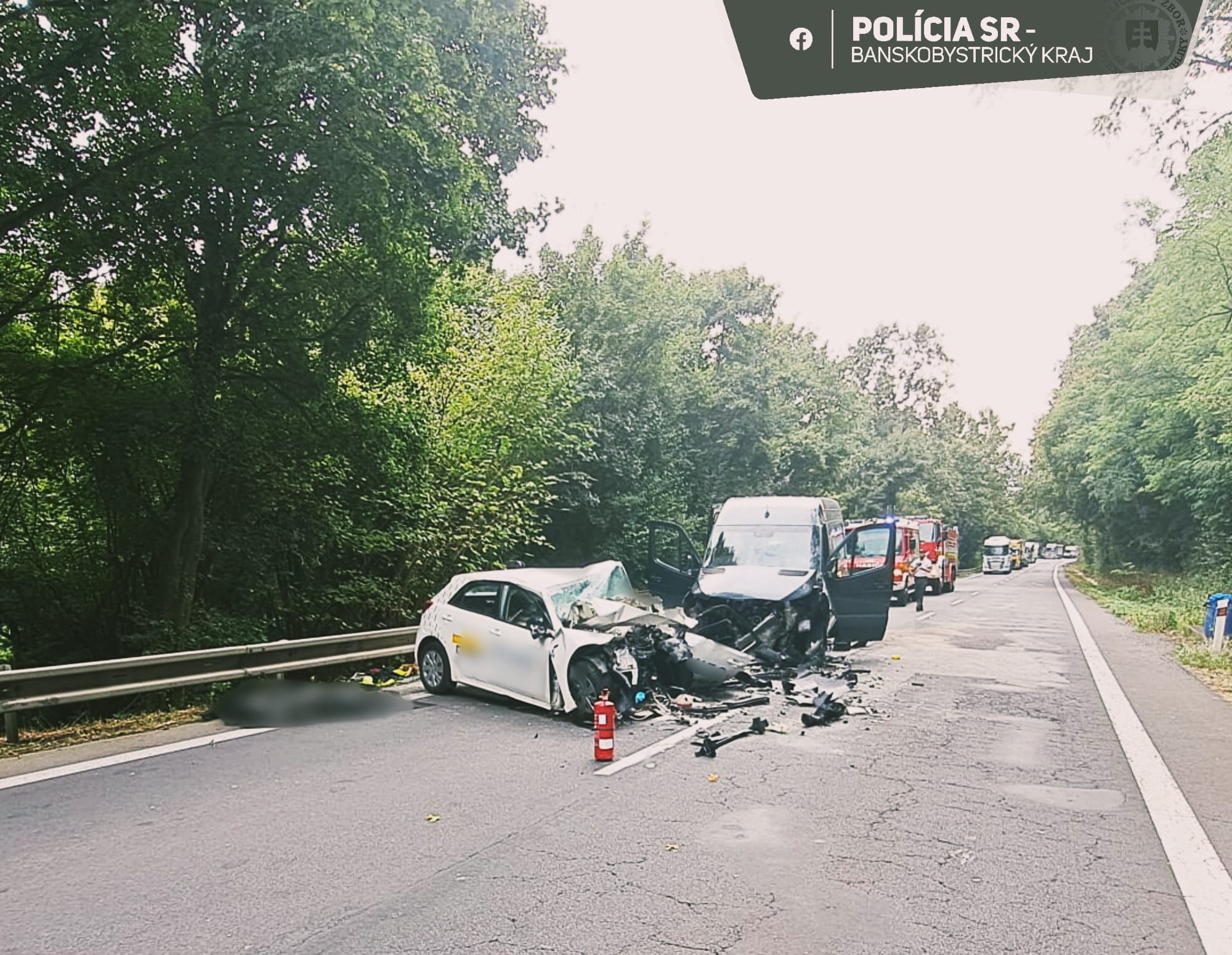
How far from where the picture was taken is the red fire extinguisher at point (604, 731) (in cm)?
740

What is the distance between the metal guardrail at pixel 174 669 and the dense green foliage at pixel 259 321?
6.08 feet

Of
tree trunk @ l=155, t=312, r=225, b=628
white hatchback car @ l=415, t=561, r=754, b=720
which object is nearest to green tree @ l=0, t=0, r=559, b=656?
tree trunk @ l=155, t=312, r=225, b=628

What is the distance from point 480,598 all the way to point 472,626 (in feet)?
1.07

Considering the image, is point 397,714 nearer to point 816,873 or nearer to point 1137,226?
point 816,873

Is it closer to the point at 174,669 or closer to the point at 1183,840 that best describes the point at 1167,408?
the point at 1183,840

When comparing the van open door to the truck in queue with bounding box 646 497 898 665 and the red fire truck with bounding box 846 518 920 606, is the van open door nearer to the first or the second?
the truck in queue with bounding box 646 497 898 665

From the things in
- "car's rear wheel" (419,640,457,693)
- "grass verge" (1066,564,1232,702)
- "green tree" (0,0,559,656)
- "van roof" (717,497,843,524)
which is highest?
"green tree" (0,0,559,656)

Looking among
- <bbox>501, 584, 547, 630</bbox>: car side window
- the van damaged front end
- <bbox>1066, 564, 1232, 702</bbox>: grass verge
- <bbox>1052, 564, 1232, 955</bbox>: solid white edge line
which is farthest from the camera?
<bbox>1066, 564, 1232, 702</bbox>: grass verge

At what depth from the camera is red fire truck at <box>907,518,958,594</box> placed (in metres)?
32.2

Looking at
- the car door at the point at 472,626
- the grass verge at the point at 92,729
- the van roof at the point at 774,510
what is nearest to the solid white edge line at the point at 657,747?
the car door at the point at 472,626

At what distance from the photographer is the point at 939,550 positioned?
34.2 metres

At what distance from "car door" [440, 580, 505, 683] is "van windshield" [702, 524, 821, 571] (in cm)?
494

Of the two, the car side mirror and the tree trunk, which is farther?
the tree trunk

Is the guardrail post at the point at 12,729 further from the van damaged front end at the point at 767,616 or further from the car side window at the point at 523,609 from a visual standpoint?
the van damaged front end at the point at 767,616
